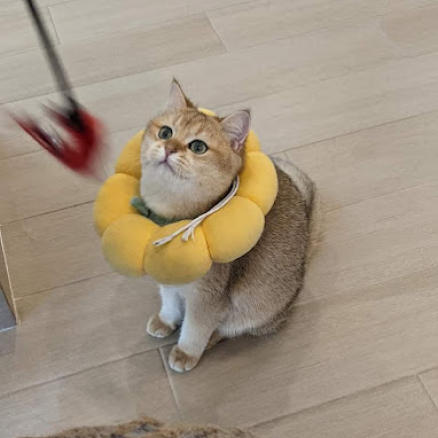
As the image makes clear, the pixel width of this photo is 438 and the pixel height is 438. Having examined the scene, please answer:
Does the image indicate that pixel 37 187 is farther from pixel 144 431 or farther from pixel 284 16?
pixel 284 16

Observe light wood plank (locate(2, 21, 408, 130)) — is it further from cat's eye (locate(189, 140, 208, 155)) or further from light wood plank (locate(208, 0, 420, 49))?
cat's eye (locate(189, 140, 208, 155))

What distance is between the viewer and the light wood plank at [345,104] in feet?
5.40

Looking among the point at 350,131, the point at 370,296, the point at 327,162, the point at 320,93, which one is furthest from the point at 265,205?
the point at 320,93

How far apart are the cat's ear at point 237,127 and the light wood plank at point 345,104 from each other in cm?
61

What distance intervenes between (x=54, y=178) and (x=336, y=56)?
3.06 feet

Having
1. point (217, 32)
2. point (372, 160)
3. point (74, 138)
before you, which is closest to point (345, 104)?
point (372, 160)

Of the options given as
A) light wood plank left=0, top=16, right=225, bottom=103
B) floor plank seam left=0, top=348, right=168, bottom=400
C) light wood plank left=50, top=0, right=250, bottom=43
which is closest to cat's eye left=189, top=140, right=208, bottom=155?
floor plank seam left=0, top=348, right=168, bottom=400

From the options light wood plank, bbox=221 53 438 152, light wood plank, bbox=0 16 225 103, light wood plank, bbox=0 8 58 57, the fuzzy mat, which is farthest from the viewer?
light wood plank, bbox=0 8 58 57

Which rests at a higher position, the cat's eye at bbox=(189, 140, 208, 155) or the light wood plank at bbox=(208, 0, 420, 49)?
the cat's eye at bbox=(189, 140, 208, 155)

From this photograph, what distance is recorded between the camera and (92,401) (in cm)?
121

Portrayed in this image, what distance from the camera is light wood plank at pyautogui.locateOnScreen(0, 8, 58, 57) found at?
1.87 meters

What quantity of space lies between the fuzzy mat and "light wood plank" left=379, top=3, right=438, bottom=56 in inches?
54.7

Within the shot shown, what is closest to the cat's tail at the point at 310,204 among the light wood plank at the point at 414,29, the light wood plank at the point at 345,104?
the light wood plank at the point at 345,104

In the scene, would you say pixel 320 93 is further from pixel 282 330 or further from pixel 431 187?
pixel 282 330
